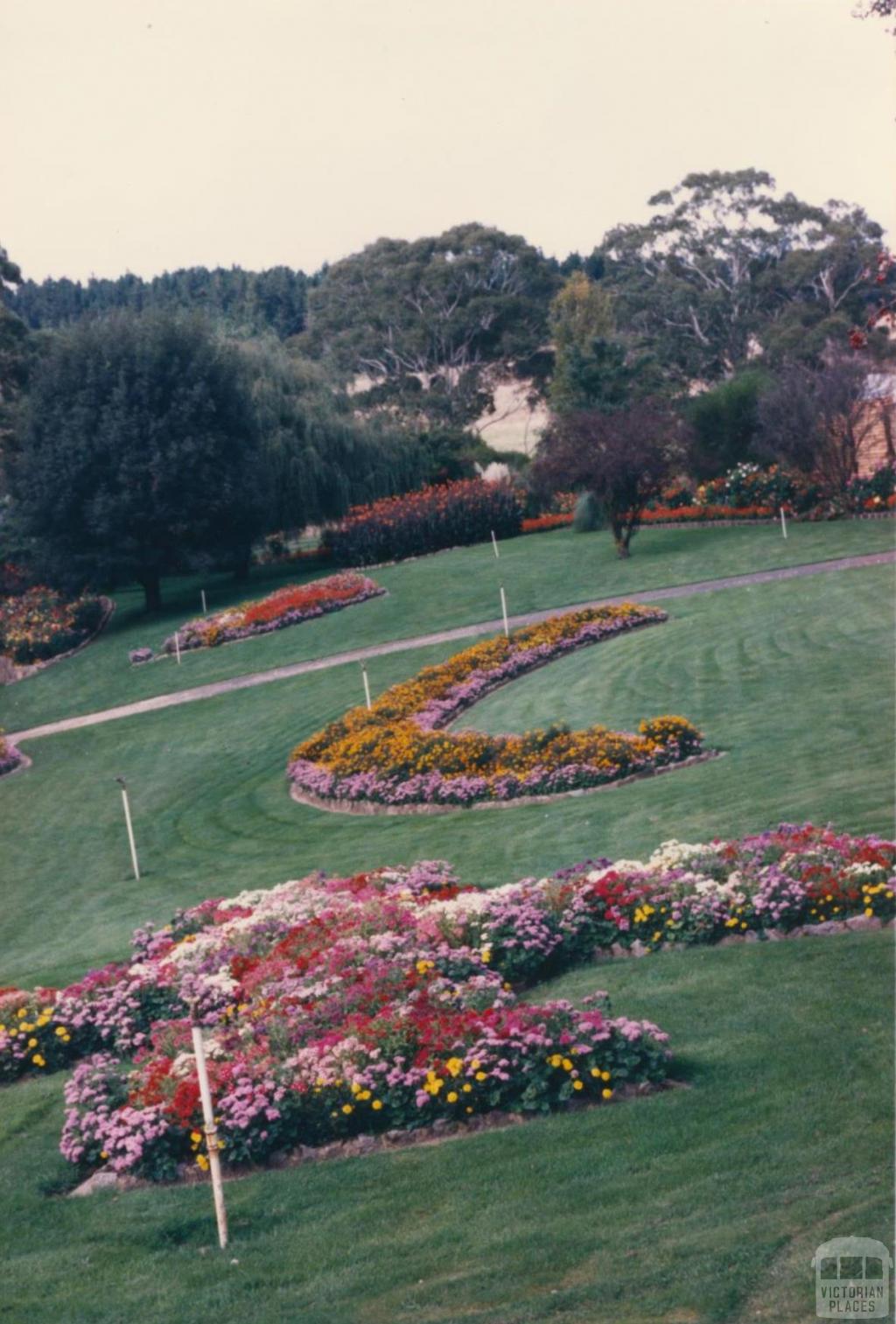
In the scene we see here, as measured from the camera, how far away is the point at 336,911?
1083 centimetres

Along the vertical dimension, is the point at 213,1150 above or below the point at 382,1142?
above

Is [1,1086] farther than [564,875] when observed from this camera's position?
No

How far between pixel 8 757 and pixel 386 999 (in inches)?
715

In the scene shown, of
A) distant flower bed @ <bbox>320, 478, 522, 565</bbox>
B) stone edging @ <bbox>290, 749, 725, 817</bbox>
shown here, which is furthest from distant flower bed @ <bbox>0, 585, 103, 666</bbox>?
stone edging @ <bbox>290, 749, 725, 817</bbox>

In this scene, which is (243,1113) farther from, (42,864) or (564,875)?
(42,864)

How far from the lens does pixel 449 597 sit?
32.9 meters

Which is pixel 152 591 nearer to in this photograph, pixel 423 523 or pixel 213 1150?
pixel 423 523

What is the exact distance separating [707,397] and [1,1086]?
33.3 metres

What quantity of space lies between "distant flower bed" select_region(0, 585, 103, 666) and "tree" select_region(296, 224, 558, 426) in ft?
102

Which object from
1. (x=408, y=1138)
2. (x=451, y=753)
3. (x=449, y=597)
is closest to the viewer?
(x=408, y=1138)

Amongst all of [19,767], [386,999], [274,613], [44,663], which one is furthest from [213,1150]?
[44,663]

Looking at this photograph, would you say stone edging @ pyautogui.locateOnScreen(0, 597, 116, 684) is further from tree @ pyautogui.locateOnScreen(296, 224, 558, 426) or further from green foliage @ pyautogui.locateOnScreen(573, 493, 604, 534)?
tree @ pyautogui.locateOnScreen(296, 224, 558, 426)

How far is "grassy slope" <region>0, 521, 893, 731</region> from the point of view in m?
29.8

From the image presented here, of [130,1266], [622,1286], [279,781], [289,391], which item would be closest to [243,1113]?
[130,1266]
